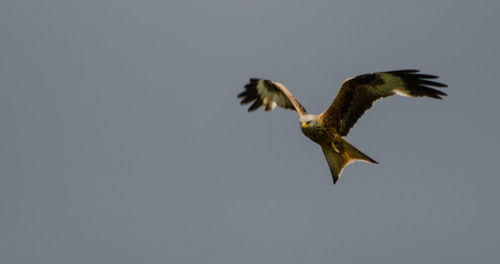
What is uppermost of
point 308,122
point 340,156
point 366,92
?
point 366,92

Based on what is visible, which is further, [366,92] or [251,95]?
[251,95]

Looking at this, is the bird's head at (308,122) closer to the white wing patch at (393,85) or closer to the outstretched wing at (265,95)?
the white wing patch at (393,85)

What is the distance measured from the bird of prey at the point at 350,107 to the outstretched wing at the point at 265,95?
6.44ft

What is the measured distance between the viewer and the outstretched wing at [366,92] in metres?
12.3

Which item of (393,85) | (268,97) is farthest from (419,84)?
(268,97)

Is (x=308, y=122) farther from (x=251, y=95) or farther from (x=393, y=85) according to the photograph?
(x=251, y=95)

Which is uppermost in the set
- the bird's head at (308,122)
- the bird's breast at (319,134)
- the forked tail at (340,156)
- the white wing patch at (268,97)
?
the white wing patch at (268,97)

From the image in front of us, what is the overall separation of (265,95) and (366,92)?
9.73ft

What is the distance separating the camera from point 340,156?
42.7 feet

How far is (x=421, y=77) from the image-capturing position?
1219cm

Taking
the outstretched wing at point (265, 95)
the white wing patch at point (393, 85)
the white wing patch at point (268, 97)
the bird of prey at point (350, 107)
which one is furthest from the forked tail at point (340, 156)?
the white wing patch at point (268, 97)

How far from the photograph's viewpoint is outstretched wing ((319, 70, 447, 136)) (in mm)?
12289

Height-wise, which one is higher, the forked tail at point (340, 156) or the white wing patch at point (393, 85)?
the white wing patch at point (393, 85)

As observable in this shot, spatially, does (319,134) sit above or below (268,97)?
below
